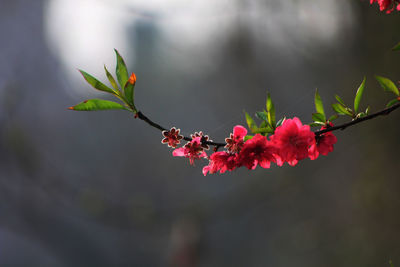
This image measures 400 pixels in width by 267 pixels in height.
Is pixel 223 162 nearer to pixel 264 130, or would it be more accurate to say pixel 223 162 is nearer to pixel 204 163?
pixel 264 130

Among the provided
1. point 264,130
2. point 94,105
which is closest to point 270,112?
point 264,130

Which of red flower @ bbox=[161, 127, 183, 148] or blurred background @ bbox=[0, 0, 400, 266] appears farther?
blurred background @ bbox=[0, 0, 400, 266]

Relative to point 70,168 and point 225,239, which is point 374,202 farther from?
point 70,168

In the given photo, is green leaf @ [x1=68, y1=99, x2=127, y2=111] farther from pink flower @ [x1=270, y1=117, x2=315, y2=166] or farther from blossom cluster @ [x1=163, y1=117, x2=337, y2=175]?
pink flower @ [x1=270, y1=117, x2=315, y2=166]

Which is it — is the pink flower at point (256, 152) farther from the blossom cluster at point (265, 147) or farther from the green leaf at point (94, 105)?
the green leaf at point (94, 105)

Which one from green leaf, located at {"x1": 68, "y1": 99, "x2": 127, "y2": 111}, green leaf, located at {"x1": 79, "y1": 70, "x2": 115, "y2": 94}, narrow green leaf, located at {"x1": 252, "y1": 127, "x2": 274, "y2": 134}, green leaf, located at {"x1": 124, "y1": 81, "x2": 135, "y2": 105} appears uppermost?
green leaf, located at {"x1": 79, "y1": 70, "x2": 115, "y2": 94}

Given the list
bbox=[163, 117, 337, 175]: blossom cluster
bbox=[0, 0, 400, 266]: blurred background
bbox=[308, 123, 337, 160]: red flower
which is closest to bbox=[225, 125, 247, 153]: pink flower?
bbox=[163, 117, 337, 175]: blossom cluster

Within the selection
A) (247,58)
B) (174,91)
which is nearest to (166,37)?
(174,91)
